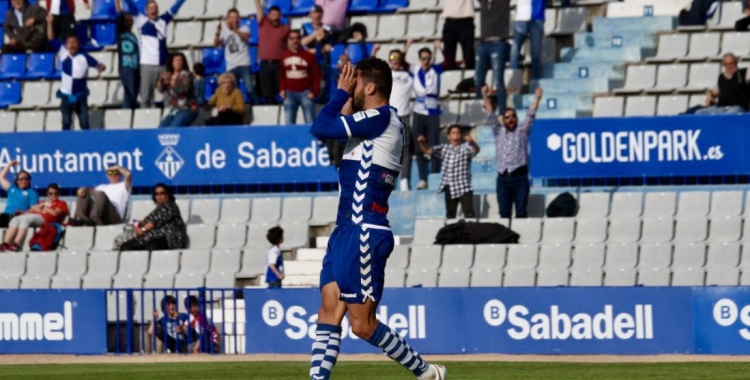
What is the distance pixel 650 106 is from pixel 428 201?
11.4ft

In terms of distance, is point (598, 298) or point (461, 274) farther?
point (461, 274)

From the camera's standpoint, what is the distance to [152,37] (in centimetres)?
2523

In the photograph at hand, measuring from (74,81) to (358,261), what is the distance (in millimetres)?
15503

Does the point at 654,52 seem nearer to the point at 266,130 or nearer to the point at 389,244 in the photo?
the point at 266,130

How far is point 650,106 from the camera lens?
2258 centimetres

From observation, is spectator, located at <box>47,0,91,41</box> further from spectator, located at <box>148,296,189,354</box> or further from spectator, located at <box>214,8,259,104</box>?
spectator, located at <box>148,296,189,354</box>

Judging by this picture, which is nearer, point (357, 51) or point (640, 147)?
point (640, 147)

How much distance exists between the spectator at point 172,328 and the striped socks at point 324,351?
9.44 m

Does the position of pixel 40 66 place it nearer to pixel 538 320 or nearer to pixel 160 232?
pixel 160 232

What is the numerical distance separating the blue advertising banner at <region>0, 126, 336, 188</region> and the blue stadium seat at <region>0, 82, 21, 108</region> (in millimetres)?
2045

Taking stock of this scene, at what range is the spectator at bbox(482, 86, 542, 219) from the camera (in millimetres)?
21125

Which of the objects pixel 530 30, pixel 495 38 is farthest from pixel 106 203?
pixel 530 30

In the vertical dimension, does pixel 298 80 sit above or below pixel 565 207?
Answer: above

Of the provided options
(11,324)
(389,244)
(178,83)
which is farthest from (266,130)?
(389,244)
